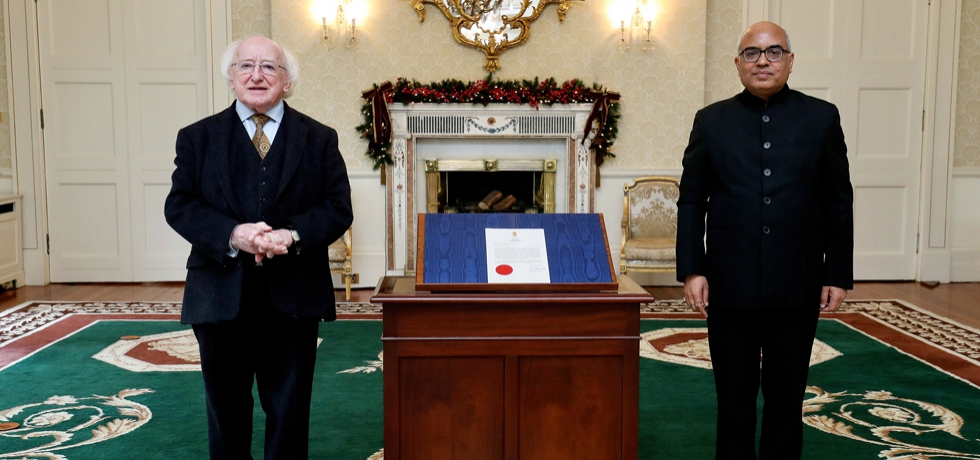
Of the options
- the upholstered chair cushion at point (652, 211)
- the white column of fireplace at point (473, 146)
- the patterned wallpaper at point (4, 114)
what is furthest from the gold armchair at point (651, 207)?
the patterned wallpaper at point (4, 114)

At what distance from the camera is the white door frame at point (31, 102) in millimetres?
6957

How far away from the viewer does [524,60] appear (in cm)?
697

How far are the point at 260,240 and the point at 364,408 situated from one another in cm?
176

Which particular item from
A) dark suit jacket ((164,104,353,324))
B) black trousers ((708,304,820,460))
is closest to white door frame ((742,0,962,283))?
black trousers ((708,304,820,460))

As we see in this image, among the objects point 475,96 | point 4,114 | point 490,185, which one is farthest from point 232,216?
point 4,114

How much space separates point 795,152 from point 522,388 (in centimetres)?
107

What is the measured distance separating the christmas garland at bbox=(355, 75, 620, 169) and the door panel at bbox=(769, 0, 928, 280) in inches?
68.7

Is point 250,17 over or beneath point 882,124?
over

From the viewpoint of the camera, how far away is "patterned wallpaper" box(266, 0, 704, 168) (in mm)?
6891

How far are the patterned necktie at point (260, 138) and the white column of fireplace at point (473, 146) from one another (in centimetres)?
443

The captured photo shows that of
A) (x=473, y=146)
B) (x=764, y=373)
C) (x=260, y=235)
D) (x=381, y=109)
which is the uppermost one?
(x=381, y=109)

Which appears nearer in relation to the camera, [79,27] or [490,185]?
[79,27]

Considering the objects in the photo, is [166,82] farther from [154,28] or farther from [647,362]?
[647,362]

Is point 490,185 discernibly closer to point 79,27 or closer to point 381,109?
point 381,109
